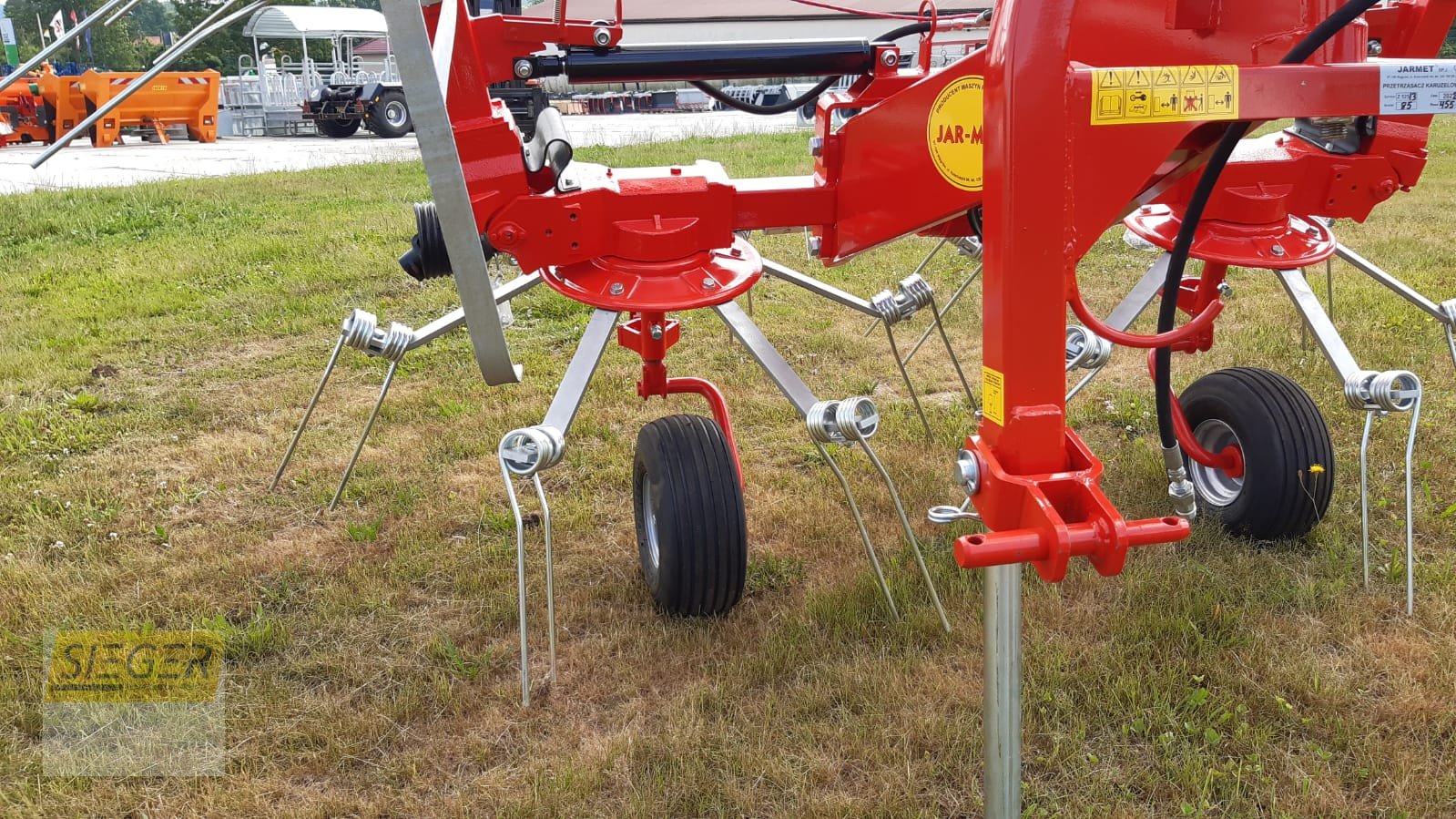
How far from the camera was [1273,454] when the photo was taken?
271cm

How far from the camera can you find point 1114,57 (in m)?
Answer: 1.57

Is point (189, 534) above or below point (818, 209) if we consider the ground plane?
below

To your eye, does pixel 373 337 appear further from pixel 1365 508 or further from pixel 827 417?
pixel 1365 508

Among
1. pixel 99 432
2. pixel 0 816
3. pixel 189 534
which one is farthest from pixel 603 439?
pixel 0 816

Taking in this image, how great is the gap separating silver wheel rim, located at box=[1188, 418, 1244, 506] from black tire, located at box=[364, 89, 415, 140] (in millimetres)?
14999

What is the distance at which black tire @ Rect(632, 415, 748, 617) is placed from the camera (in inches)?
94.2

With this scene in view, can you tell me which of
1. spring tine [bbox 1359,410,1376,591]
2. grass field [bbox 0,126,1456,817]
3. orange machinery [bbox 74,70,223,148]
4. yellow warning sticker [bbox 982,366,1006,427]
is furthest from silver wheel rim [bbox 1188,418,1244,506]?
orange machinery [bbox 74,70,223,148]

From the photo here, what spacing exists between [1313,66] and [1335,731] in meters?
1.44

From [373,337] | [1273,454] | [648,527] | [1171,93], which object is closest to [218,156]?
[373,337]

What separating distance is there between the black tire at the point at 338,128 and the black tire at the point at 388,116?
0.96 ft

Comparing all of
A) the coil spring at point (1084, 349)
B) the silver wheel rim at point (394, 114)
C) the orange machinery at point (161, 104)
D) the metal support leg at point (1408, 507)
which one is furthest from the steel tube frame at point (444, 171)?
the silver wheel rim at point (394, 114)

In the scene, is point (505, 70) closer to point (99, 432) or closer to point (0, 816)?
point (0, 816)

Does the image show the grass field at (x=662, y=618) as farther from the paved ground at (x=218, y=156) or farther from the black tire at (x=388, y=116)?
the black tire at (x=388, y=116)

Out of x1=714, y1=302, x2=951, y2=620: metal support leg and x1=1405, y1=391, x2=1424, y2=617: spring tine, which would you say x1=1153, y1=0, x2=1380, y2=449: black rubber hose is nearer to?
x1=714, y1=302, x2=951, y2=620: metal support leg
